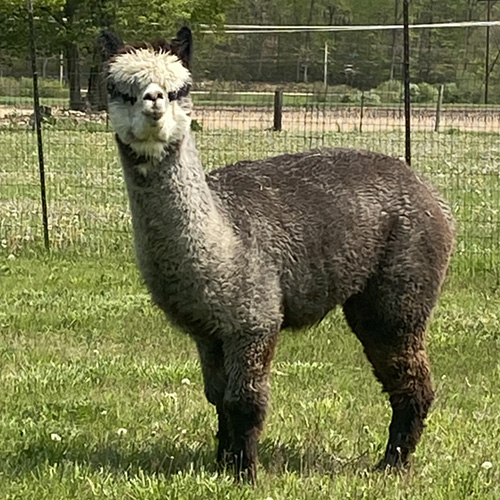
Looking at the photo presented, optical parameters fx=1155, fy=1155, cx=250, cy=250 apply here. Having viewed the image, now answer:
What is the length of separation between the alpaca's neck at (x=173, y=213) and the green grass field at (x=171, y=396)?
1.00m

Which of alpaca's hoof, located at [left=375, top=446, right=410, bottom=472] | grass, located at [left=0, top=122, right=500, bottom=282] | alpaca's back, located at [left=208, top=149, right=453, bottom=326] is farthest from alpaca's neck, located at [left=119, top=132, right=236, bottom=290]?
grass, located at [left=0, top=122, right=500, bottom=282]

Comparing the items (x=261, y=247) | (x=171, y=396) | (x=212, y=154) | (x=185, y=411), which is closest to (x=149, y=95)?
(x=261, y=247)

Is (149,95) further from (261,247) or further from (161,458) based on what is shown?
(161,458)

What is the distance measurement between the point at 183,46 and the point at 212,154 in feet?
39.5

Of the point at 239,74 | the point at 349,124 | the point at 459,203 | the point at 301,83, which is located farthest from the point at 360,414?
the point at 301,83

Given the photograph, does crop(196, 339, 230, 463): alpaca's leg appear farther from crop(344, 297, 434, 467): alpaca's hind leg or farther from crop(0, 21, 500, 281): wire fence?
crop(0, 21, 500, 281): wire fence

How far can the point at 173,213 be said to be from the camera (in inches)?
203

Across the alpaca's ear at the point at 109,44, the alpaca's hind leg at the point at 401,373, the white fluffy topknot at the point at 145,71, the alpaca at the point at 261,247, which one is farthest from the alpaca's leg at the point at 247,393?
the alpaca's ear at the point at 109,44

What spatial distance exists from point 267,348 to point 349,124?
65.2 feet

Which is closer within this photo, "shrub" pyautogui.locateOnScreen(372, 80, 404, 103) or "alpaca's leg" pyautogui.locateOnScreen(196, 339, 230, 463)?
"alpaca's leg" pyautogui.locateOnScreen(196, 339, 230, 463)

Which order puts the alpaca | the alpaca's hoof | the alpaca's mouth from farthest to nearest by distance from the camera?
the alpaca's hoof
the alpaca
the alpaca's mouth

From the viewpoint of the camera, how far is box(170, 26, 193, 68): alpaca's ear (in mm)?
5130

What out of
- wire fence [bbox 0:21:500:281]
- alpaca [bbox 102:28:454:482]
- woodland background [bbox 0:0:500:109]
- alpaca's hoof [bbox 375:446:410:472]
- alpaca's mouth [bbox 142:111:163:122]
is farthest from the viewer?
woodland background [bbox 0:0:500:109]

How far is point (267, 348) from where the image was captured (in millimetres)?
5352
